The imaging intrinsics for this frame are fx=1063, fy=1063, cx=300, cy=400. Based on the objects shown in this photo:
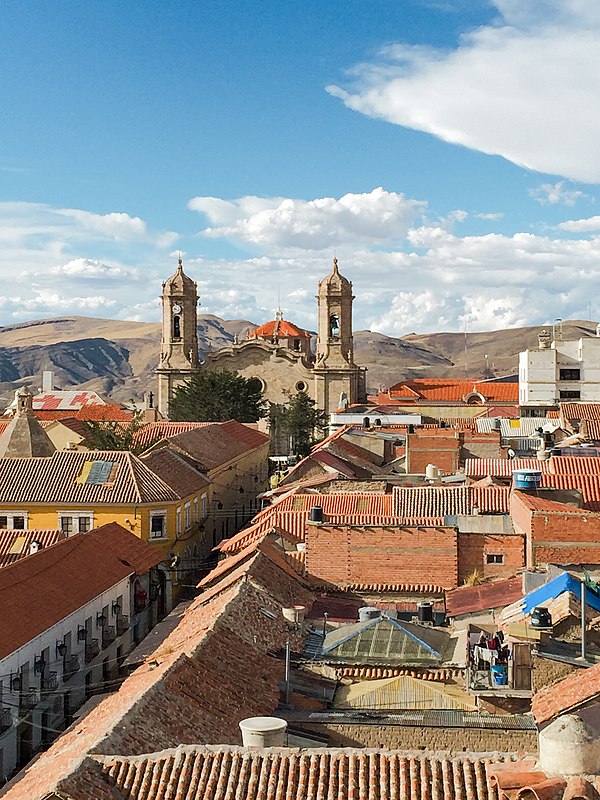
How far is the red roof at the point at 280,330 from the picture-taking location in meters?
108

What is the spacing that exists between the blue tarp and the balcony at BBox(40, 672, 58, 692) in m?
11.0

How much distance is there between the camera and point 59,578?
27.1 m

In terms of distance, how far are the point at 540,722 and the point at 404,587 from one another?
13.1 meters

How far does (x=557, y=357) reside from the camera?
263ft

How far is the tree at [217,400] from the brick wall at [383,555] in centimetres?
5586

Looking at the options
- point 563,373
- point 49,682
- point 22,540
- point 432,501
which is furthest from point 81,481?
point 563,373

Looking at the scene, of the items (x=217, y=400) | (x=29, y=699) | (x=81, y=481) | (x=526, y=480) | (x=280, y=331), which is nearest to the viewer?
(x=29, y=699)

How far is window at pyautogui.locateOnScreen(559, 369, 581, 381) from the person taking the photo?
80.0 m

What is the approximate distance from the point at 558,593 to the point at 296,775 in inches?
346

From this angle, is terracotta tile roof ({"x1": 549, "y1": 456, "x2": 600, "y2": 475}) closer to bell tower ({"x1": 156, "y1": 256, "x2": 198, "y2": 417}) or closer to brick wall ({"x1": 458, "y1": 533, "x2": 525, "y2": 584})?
brick wall ({"x1": 458, "y1": 533, "x2": 525, "y2": 584})

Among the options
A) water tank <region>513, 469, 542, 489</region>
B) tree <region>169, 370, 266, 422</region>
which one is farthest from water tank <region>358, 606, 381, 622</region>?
tree <region>169, 370, 266, 422</region>

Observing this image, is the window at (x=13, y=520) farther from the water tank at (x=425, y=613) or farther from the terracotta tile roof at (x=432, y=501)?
the water tank at (x=425, y=613)

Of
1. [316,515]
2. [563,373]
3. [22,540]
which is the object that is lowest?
[22,540]

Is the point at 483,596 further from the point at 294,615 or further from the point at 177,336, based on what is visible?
the point at 177,336
